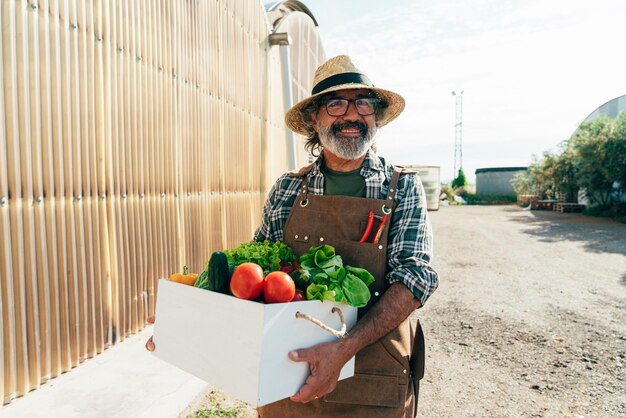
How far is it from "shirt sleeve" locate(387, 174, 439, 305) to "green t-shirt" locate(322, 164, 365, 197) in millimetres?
237

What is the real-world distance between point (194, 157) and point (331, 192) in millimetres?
3340

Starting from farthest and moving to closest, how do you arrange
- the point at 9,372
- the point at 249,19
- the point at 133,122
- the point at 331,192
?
the point at 249,19 < the point at 133,122 < the point at 9,372 < the point at 331,192

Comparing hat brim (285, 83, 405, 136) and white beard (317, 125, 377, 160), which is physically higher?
hat brim (285, 83, 405, 136)

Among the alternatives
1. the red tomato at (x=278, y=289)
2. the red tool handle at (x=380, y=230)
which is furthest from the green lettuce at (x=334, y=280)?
the red tool handle at (x=380, y=230)

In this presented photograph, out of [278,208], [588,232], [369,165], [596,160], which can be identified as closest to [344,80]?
[369,165]

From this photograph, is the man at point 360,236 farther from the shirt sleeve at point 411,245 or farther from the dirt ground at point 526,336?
the dirt ground at point 526,336

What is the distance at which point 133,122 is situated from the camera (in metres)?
3.98

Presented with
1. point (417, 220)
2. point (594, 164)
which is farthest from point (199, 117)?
point (594, 164)

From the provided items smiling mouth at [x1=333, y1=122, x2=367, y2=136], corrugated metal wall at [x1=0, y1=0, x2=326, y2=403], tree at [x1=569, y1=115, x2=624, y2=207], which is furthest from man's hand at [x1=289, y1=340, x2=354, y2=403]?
tree at [x1=569, y1=115, x2=624, y2=207]

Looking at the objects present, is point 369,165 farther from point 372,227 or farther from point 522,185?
point 522,185

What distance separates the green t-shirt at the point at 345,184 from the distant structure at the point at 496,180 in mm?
39017

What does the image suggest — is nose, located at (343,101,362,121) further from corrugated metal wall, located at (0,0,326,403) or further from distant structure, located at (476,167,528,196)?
distant structure, located at (476,167,528,196)

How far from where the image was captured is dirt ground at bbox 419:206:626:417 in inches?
146

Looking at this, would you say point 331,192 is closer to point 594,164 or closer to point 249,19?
point 249,19
